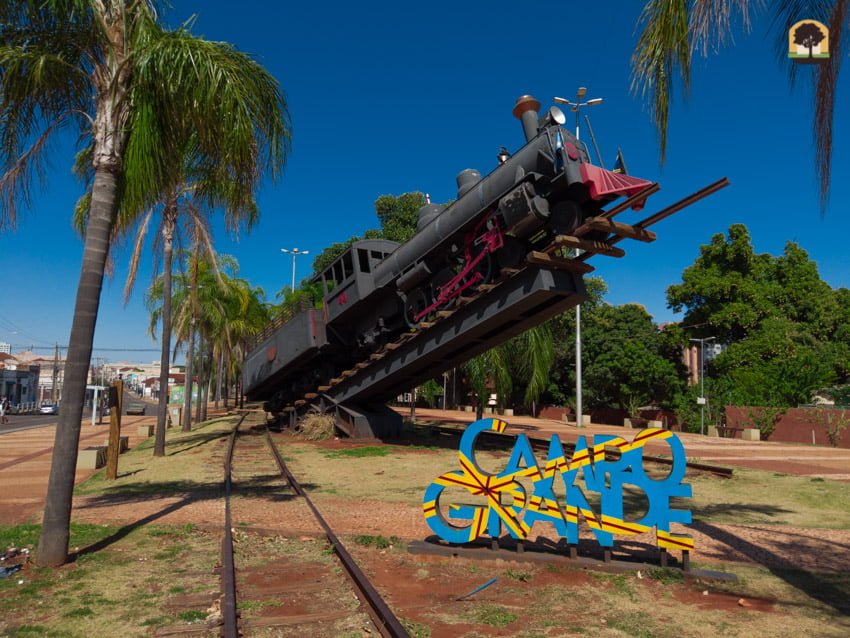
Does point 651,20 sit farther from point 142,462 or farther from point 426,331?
point 142,462

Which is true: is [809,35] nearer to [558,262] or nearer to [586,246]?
[586,246]

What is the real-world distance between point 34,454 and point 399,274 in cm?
1232

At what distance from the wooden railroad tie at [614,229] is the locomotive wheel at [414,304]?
5.50m

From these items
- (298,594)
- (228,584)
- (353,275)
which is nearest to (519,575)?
(298,594)

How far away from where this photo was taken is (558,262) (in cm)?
1275

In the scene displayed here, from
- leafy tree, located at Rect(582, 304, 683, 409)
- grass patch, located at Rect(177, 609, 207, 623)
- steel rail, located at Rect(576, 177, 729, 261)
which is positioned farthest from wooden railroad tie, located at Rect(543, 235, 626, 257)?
leafy tree, located at Rect(582, 304, 683, 409)

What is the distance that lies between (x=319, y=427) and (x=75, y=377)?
13.9 metres

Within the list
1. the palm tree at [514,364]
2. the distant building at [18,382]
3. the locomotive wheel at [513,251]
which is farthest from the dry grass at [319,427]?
the distant building at [18,382]

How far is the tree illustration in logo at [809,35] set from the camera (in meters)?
4.91

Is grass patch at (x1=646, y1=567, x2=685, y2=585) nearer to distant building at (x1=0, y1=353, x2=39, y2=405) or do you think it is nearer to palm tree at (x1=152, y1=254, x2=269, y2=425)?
palm tree at (x1=152, y1=254, x2=269, y2=425)

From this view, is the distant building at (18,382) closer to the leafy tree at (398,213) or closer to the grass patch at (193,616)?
the leafy tree at (398,213)

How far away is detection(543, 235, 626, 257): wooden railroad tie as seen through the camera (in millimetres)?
12086

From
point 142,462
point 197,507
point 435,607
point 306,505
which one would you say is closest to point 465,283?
point 306,505

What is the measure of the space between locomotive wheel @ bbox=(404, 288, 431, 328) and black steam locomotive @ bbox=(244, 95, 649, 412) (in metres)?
0.03
